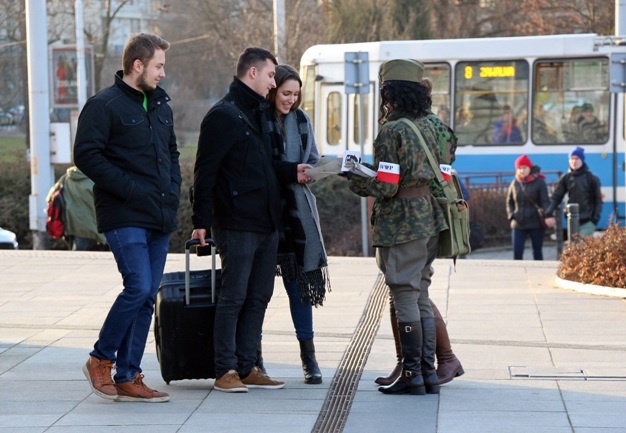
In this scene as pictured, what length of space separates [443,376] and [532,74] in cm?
1460

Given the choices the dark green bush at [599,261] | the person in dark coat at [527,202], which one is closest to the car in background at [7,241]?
the person in dark coat at [527,202]

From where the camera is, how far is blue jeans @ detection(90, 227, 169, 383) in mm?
6312

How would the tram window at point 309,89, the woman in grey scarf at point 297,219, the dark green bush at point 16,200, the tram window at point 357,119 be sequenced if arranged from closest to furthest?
the woman in grey scarf at point 297,219
the dark green bush at point 16,200
the tram window at point 357,119
the tram window at point 309,89

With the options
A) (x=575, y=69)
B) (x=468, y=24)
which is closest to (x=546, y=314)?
(x=575, y=69)

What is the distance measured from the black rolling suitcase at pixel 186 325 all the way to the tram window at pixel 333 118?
15488 millimetres

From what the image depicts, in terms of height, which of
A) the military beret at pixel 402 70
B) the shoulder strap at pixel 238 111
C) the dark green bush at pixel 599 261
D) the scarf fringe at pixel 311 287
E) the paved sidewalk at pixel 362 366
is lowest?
the paved sidewalk at pixel 362 366

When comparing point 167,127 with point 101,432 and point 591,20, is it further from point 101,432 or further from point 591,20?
point 591,20

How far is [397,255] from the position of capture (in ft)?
21.6

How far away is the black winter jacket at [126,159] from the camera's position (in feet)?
20.4

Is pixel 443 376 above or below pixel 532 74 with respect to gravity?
below

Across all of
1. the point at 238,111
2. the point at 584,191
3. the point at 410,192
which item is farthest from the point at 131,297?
the point at 584,191

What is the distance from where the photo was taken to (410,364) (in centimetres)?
666

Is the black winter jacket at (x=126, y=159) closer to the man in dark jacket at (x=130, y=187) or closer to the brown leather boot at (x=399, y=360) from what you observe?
the man in dark jacket at (x=130, y=187)

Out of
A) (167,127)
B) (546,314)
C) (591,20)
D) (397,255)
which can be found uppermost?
(591,20)
